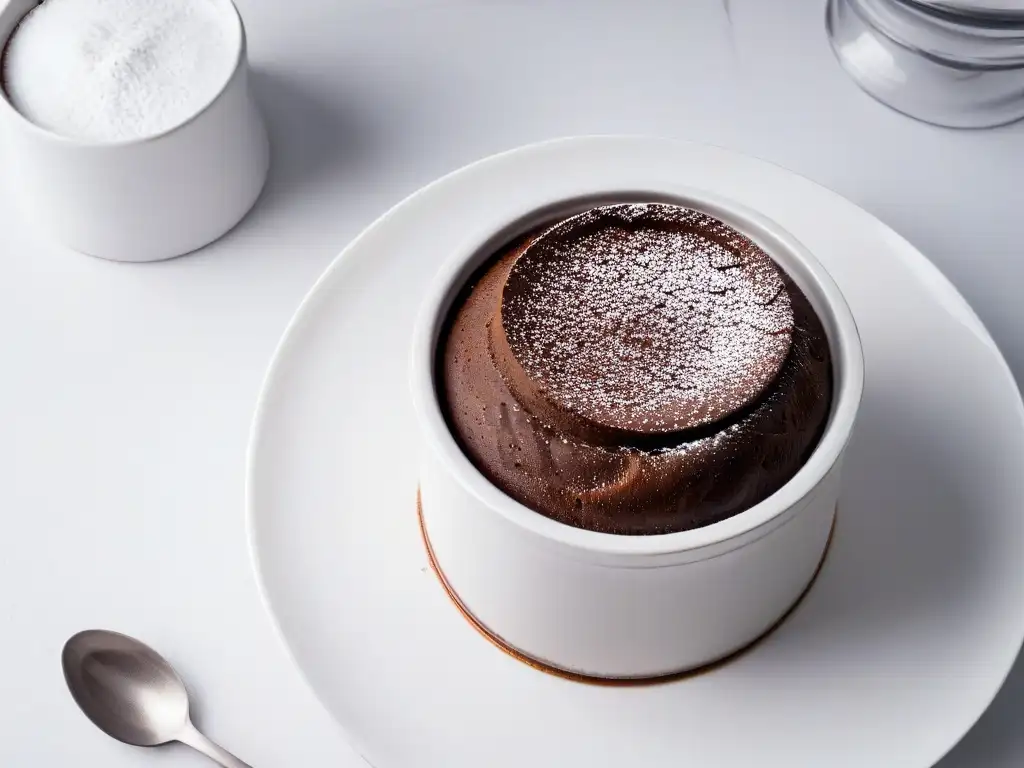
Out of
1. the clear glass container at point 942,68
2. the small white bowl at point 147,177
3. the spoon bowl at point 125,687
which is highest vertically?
the clear glass container at point 942,68

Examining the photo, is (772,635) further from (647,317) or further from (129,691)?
(129,691)

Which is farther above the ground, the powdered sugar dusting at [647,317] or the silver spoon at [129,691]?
the powdered sugar dusting at [647,317]

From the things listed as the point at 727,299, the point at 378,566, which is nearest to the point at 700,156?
the point at 727,299

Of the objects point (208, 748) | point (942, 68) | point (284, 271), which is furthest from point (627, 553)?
point (942, 68)

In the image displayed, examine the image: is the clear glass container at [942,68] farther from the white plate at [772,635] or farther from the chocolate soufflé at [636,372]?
the chocolate soufflé at [636,372]

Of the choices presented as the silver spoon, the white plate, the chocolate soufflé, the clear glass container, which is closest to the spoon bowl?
the silver spoon

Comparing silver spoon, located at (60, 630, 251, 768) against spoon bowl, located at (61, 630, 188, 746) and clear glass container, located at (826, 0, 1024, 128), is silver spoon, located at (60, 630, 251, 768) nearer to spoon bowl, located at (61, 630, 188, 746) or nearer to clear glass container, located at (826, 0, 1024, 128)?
spoon bowl, located at (61, 630, 188, 746)

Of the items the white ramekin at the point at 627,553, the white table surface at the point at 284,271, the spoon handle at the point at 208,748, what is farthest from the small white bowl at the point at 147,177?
the spoon handle at the point at 208,748
